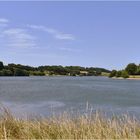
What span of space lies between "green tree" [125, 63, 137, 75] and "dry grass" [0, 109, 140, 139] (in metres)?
130

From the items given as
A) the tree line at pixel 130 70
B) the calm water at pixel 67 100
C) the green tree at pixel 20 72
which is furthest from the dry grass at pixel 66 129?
the green tree at pixel 20 72

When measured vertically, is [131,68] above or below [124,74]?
above

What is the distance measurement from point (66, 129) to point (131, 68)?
430 ft

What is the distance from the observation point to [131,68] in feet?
449

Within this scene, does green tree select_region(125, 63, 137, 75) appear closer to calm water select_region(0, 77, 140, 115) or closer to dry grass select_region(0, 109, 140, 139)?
calm water select_region(0, 77, 140, 115)

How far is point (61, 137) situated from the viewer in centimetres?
785

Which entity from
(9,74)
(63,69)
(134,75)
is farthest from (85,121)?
(63,69)

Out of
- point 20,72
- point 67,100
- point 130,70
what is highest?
point 130,70

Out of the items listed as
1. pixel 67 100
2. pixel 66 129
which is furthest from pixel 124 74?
pixel 66 129

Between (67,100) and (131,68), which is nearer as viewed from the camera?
(67,100)

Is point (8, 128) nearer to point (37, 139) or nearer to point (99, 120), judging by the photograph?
point (37, 139)

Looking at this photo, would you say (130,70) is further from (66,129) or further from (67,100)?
(66,129)

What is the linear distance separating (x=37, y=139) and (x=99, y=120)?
1.64 metres

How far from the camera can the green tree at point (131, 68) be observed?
448ft
